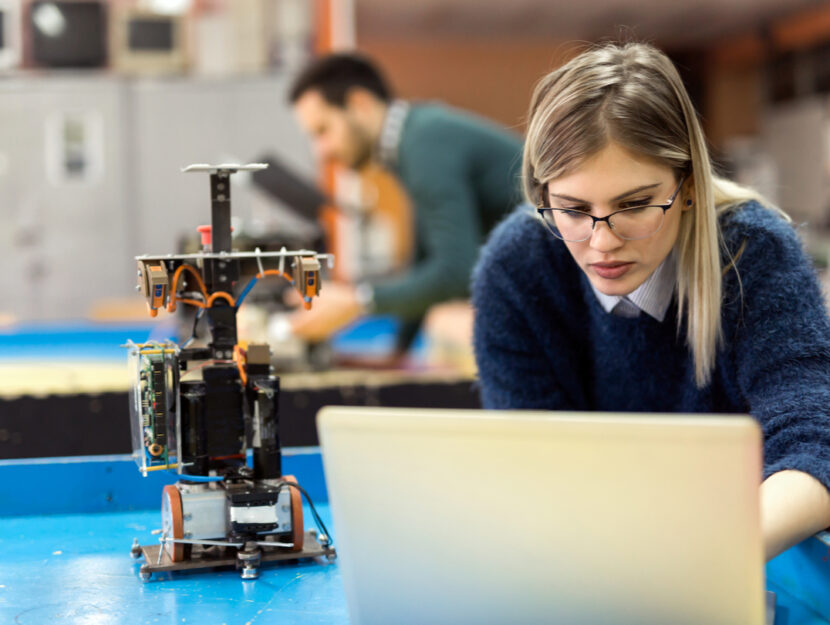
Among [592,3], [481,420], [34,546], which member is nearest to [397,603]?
[481,420]

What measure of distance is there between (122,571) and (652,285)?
2.40 ft

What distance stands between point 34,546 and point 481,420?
73cm

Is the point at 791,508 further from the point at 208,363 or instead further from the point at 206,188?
the point at 206,188

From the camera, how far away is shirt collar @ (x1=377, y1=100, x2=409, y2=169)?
2686 mm

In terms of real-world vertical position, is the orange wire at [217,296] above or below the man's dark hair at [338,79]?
below

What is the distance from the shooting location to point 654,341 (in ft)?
4.36

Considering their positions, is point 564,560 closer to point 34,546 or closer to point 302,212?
point 34,546

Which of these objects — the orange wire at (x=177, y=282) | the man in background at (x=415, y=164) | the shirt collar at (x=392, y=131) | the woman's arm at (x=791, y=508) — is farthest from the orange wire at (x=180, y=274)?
the shirt collar at (x=392, y=131)

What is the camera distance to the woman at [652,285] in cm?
105

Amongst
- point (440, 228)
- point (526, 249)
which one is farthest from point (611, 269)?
point (440, 228)

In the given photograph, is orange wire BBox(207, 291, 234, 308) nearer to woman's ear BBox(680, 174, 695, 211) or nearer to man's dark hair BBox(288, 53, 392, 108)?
woman's ear BBox(680, 174, 695, 211)

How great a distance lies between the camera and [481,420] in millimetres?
646

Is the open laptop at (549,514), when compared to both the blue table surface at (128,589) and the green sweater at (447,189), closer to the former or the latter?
the blue table surface at (128,589)

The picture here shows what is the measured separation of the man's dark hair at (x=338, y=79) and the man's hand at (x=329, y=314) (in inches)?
21.0
